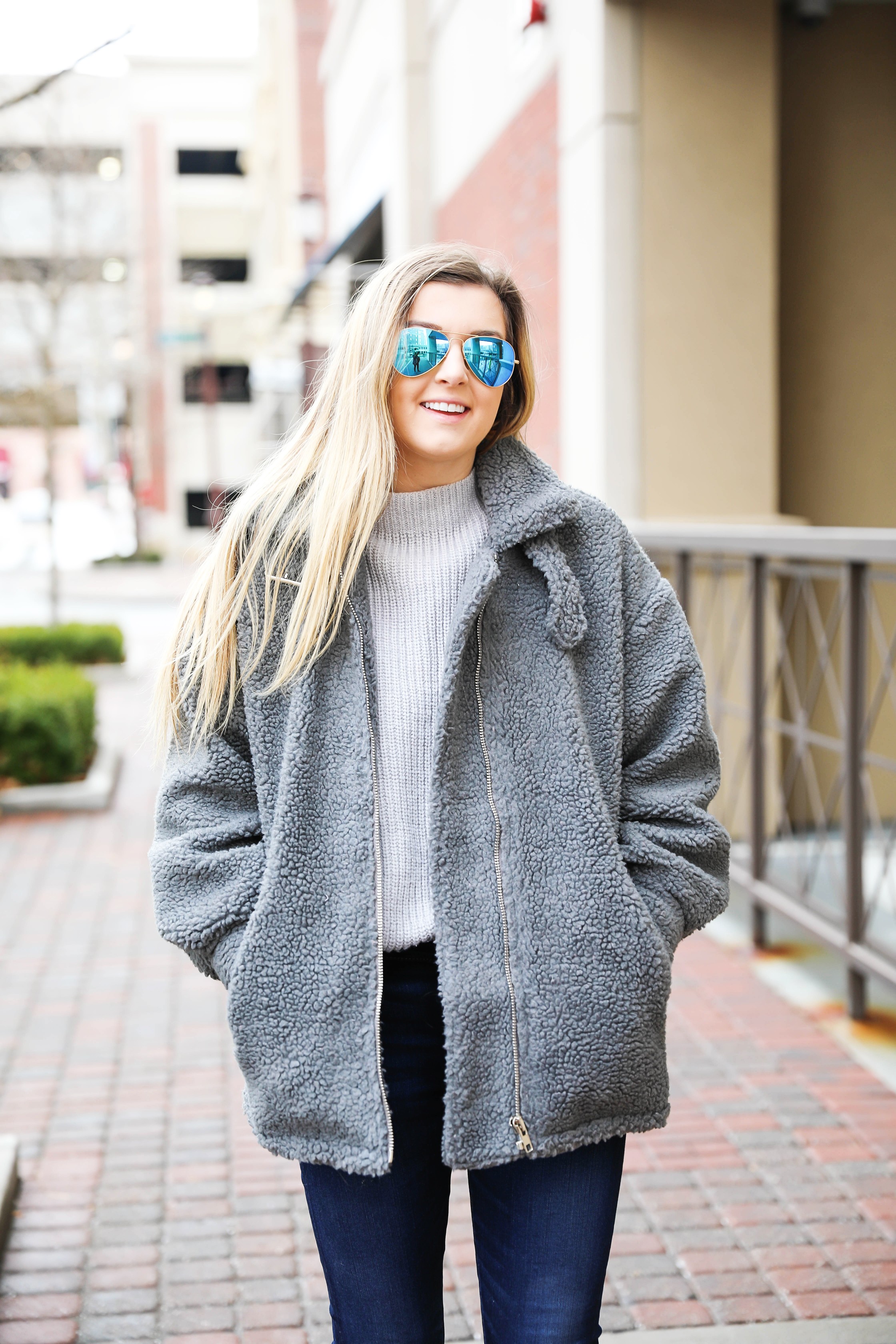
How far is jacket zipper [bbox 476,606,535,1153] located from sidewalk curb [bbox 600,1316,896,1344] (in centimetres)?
143

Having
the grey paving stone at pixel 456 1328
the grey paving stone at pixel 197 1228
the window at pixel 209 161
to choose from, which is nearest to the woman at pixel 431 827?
the grey paving stone at pixel 456 1328

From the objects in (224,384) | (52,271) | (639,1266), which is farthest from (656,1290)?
(224,384)

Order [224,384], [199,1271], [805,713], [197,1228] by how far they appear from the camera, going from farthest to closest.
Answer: [224,384] < [805,713] < [197,1228] < [199,1271]

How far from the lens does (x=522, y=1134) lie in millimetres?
1842

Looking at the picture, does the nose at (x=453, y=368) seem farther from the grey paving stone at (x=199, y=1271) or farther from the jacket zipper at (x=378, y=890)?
the grey paving stone at (x=199, y=1271)

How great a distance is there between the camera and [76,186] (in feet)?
56.7

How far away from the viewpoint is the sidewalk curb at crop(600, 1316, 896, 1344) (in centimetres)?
298

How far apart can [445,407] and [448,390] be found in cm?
2

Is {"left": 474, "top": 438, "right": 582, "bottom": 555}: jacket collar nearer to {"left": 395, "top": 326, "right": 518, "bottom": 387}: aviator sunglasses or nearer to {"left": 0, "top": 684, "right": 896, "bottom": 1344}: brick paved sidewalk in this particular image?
{"left": 395, "top": 326, "right": 518, "bottom": 387}: aviator sunglasses

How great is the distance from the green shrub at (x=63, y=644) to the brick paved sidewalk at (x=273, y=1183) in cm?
848

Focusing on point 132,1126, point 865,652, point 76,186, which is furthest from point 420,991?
point 76,186

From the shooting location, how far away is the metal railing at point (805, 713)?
4746 millimetres

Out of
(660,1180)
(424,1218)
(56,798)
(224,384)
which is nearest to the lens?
(424,1218)

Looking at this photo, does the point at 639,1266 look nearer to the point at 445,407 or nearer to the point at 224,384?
the point at 445,407
